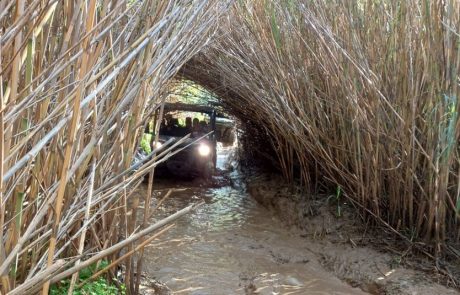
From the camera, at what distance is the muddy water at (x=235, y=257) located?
3732mm

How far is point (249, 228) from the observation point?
5.36m

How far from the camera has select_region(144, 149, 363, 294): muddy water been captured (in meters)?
3.73

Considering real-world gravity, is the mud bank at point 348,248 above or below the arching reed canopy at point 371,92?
below

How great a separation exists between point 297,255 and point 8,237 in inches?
134

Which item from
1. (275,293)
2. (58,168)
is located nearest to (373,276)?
(275,293)

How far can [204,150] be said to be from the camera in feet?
25.8

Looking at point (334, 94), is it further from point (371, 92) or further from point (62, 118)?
point (62, 118)

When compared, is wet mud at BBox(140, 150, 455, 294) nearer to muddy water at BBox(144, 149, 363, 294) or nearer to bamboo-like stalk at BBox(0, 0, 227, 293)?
muddy water at BBox(144, 149, 363, 294)

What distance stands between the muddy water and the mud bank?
0.10m

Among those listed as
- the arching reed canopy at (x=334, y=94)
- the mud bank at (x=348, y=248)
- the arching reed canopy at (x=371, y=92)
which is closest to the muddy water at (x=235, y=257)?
the mud bank at (x=348, y=248)

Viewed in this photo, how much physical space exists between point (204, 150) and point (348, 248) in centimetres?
394

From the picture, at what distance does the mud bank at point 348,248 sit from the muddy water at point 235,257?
10cm

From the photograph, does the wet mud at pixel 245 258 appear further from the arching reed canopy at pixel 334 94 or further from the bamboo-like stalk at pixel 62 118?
the bamboo-like stalk at pixel 62 118

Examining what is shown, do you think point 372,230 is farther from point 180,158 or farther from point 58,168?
point 180,158
